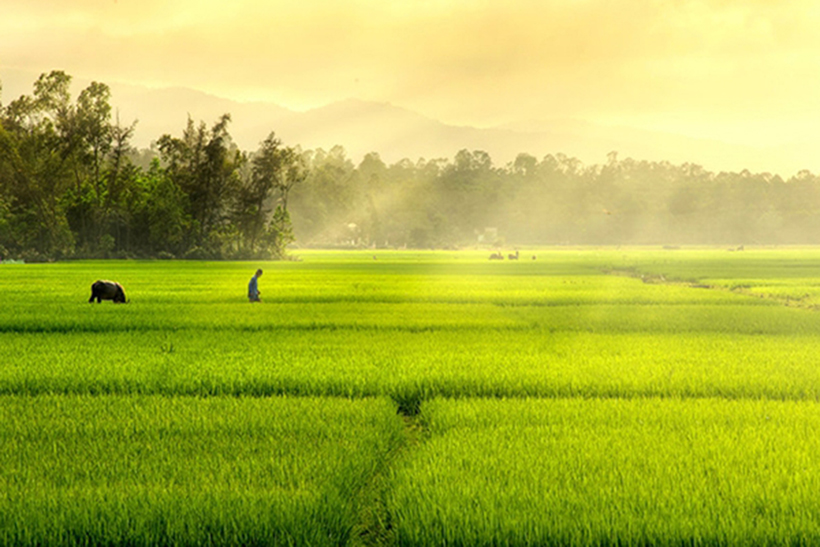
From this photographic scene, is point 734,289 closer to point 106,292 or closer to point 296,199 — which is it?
point 106,292

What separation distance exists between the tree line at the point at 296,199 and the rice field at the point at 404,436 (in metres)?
48.0

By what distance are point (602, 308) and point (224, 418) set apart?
15346 mm

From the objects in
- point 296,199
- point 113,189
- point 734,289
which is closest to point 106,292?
point 734,289

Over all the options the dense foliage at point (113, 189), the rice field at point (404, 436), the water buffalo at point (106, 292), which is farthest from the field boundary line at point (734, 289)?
the dense foliage at point (113, 189)

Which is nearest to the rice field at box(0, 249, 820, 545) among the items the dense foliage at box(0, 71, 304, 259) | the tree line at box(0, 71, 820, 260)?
the dense foliage at box(0, 71, 304, 259)

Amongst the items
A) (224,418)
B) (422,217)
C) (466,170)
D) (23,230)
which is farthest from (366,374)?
(466,170)

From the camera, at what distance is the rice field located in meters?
4.47

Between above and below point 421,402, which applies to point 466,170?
above

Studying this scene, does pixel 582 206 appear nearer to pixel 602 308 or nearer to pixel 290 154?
pixel 290 154

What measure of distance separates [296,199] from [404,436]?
136448mm

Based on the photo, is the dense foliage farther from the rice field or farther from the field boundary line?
the rice field

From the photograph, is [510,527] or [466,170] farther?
[466,170]

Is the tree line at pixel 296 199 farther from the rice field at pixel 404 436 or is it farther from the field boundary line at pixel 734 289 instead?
the rice field at pixel 404 436

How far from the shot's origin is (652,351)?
39.5 ft
